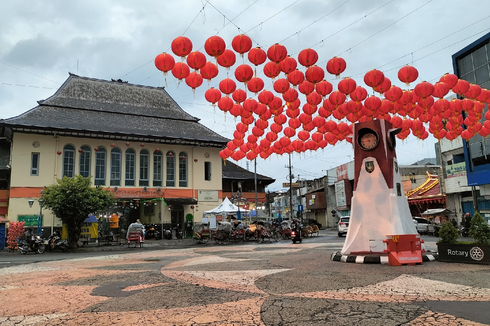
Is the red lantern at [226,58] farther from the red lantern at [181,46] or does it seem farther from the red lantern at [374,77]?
the red lantern at [374,77]

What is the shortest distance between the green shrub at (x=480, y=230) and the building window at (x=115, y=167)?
25.1 metres

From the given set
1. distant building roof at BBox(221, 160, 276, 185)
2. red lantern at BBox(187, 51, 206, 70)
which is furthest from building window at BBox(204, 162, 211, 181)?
red lantern at BBox(187, 51, 206, 70)

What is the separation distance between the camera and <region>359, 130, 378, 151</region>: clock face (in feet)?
38.3

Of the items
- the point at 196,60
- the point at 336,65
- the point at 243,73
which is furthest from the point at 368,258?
the point at 196,60

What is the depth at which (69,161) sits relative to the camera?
89.4 ft

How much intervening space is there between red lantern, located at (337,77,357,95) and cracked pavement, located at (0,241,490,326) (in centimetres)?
555

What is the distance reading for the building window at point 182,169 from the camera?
103 ft

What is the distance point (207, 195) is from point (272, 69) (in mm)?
22621

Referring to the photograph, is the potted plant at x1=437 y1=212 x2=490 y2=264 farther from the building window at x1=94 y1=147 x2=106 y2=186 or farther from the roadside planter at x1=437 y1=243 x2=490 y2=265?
the building window at x1=94 y1=147 x2=106 y2=186

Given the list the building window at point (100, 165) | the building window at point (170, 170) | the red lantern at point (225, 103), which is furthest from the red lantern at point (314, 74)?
the building window at point (100, 165)

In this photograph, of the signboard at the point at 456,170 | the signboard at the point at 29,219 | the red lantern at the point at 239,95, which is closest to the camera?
the red lantern at the point at 239,95

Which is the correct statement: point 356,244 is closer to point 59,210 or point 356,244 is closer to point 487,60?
point 59,210

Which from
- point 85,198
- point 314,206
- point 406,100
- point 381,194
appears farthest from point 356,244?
point 314,206

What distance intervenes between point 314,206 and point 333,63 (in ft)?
165
